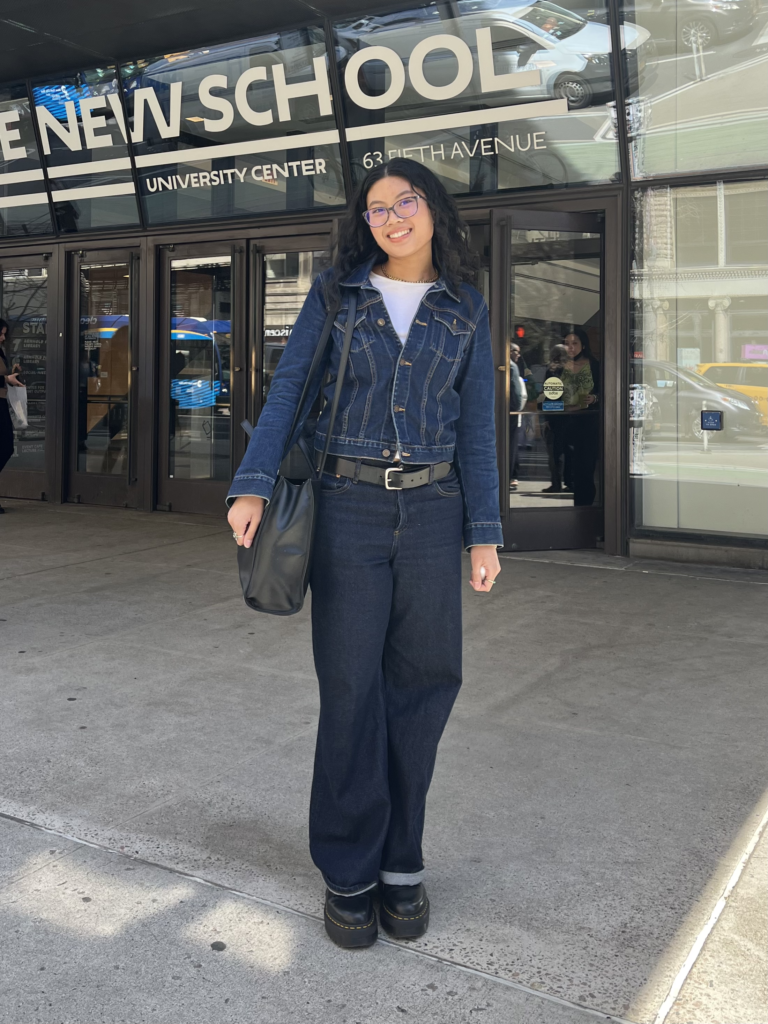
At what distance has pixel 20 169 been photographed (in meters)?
10.8

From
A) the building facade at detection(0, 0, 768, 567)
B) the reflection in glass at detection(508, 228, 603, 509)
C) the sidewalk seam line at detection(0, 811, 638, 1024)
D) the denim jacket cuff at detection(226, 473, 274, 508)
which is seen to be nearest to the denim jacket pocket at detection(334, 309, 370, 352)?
the denim jacket cuff at detection(226, 473, 274, 508)

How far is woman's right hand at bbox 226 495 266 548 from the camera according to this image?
247cm

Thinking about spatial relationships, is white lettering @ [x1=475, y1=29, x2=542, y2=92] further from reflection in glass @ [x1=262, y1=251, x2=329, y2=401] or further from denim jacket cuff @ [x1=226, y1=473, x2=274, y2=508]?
denim jacket cuff @ [x1=226, y1=473, x2=274, y2=508]

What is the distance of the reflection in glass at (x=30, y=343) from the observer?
11.1m

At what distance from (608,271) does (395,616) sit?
19.7ft

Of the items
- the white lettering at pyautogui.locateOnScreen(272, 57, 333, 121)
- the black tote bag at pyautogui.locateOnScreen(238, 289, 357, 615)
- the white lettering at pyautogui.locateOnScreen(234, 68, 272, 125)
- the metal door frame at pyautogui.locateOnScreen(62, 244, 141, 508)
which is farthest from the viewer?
the metal door frame at pyautogui.locateOnScreen(62, 244, 141, 508)

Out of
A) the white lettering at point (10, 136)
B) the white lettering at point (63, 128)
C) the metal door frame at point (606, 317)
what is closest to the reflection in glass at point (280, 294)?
the metal door frame at point (606, 317)

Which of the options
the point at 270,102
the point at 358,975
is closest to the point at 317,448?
the point at 358,975

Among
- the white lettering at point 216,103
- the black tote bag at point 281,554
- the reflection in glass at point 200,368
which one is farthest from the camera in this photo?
the reflection in glass at point 200,368

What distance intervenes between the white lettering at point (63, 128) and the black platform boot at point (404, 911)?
9344mm

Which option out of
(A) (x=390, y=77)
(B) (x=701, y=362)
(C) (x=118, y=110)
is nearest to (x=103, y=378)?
(C) (x=118, y=110)

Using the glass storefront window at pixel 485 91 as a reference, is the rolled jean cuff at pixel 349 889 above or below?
below

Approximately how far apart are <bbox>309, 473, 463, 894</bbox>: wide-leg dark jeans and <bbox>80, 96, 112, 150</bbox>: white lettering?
866cm

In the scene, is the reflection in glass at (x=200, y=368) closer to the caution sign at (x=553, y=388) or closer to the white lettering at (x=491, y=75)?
the white lettering at (x=491, y=75)
